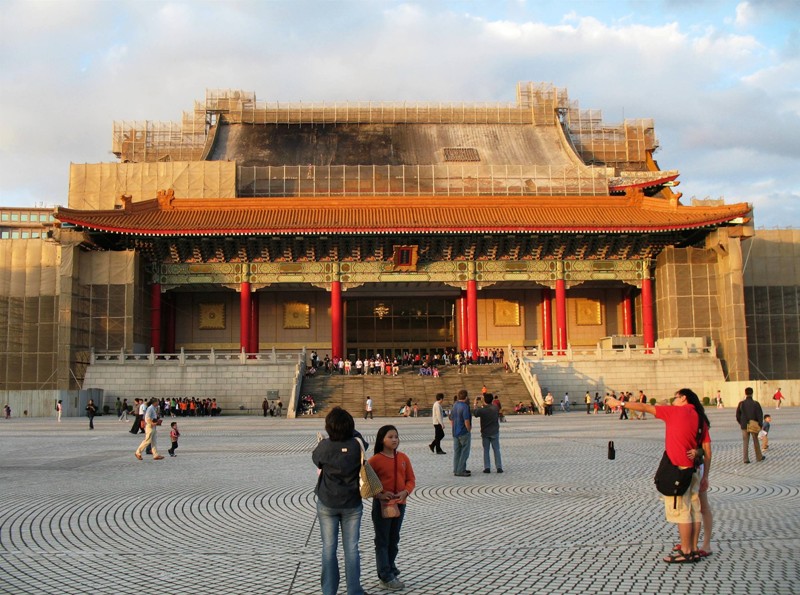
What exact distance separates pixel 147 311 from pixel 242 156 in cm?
1569

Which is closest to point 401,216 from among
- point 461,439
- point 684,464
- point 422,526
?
point 461,439

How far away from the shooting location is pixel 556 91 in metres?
61.5

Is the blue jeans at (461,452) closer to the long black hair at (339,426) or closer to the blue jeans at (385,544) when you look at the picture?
the blue jeans at (385,544)

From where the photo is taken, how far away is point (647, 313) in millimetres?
45438

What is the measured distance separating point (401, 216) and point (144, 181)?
637 inches

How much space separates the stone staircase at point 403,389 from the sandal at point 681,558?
27536 millimetres

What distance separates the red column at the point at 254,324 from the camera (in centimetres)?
4581

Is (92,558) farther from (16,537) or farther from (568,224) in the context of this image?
(568,224)

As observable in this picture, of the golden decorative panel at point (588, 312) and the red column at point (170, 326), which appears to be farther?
the golden decorative panel at point (588, 312)

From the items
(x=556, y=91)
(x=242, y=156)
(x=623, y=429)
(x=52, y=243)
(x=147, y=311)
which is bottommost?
(x=623, y=429)

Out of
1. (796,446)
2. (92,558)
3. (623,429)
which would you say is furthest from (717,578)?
(623,429)

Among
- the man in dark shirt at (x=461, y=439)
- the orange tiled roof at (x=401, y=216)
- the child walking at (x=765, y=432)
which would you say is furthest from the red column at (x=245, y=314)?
the child walking at (x=765, y=432)

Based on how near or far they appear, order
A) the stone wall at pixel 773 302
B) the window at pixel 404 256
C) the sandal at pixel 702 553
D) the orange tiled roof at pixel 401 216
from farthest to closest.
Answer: the stone wall at pixel 773 302 → the window at pixel 404 256 → the orange tiled roof at pixel 401 216 → the sandal at pixel 702 553

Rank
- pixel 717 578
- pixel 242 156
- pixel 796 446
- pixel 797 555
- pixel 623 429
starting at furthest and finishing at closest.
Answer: pixel 242 156 < pixel 623 429 < pixel 796 446 < pixel 797 555 < pixel 717 578
